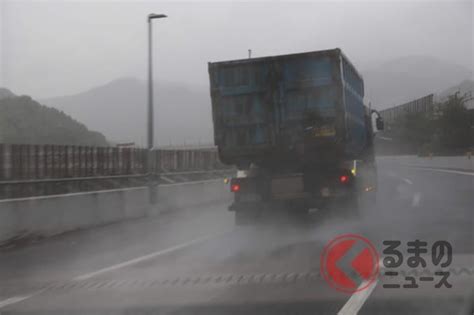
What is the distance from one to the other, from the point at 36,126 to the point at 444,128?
46894mm

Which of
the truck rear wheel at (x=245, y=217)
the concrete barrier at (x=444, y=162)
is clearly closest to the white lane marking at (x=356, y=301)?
the truck rear wheel at (x=245, y=217)

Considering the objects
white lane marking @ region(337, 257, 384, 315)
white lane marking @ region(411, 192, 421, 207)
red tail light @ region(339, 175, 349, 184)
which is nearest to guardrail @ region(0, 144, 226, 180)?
red tail light @ region(339, 175, 349, 184)

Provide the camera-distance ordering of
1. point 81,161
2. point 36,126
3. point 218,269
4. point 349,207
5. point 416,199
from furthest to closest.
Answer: point 36,126
point 81,161
point 416,199
point 349,207
point 218,269

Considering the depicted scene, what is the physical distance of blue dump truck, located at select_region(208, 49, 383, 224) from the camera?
1069cm

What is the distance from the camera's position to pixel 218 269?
7.66 metres

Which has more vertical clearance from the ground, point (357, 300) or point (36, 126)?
point (36, 126)

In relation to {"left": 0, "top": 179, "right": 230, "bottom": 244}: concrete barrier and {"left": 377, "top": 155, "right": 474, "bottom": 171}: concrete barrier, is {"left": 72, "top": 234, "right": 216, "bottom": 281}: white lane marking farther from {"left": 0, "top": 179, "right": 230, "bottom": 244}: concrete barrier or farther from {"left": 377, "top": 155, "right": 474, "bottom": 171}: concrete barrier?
{"left": 377, "top": 155, "right": 474, "bottom": 171}: concrete barrier

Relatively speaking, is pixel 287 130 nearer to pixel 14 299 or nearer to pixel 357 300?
pixel 357 300

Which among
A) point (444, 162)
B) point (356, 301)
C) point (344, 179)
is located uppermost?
point (344, 179)

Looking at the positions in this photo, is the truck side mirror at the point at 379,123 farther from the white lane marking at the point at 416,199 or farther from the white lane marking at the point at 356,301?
the white lane marking at the point at 356,301

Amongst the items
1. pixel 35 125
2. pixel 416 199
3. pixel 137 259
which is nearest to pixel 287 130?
pixel 137 259

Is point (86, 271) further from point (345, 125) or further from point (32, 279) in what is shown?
point (345, 125)

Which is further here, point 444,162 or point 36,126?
point 36,126

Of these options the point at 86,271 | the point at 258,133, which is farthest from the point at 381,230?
the point at 86,271
